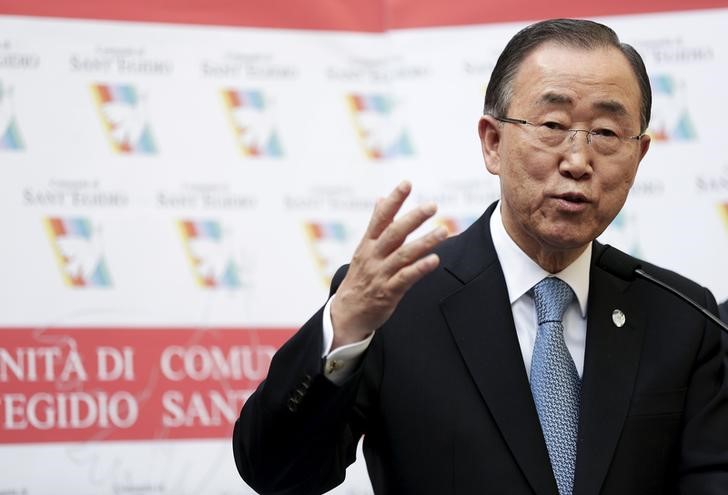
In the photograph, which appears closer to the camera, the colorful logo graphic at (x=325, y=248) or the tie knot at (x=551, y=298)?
the tie knot at (x=551, y=298)

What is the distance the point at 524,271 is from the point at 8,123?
176 centimetres

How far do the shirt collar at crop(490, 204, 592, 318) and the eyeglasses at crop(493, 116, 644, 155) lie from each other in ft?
0.74

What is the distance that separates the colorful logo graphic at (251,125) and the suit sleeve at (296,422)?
158cm

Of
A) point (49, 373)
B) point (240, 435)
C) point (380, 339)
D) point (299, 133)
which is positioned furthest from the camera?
point (299, 133)

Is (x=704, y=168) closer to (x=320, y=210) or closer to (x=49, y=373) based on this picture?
(x=320, y=210)

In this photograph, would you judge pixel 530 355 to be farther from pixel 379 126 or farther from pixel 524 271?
pixel 379 126

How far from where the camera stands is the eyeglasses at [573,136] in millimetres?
1913

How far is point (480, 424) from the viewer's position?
5.90 ft

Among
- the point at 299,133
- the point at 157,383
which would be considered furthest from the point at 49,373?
the point at 299,133

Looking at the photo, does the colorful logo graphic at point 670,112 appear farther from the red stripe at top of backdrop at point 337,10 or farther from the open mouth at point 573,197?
the open mouth at point 573,197

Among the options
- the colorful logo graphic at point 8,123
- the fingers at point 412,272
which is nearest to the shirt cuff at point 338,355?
the fingers at point 412,272

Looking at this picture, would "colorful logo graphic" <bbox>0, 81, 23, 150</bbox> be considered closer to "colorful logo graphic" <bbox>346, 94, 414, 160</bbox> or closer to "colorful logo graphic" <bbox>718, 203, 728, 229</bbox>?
"colorful logo graphic" <bbox>346, 94, 414, 160</bbox>

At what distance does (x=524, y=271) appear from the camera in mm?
2004

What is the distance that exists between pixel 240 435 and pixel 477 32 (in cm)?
202
